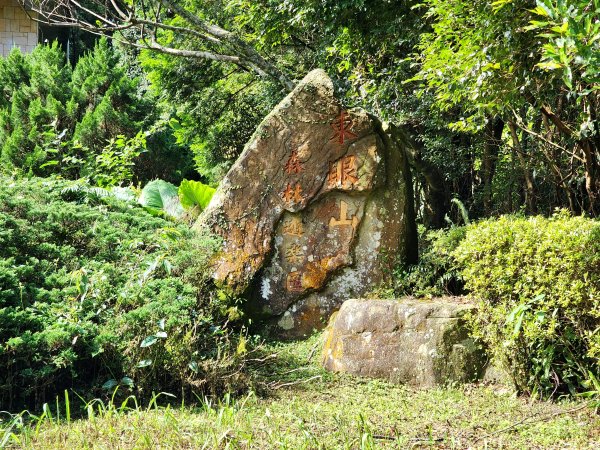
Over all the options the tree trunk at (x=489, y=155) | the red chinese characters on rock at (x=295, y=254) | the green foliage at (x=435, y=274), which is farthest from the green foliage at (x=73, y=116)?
the green foliage at (x=435, y=274)

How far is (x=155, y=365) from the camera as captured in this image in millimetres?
5254

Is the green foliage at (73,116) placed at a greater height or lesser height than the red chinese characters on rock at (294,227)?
greater


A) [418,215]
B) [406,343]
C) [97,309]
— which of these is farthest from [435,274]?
[418,215]

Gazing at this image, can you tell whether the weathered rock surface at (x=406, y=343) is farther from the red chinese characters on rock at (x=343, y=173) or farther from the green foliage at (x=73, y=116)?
the green foliage at (x=73, y=116)

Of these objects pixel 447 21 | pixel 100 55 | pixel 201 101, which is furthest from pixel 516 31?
pixel 100 55

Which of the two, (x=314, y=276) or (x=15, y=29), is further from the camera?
(x=15, y=29)

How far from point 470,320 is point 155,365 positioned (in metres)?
2.30

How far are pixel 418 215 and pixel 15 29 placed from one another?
13.0m

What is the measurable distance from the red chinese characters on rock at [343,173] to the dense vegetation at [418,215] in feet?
3.08

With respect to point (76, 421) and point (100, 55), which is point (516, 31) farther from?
point (100, 55)

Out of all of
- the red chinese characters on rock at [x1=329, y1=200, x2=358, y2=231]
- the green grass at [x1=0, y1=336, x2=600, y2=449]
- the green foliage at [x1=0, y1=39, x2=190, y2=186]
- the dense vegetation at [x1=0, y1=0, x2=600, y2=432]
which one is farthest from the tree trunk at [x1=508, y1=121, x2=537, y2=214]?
the green foliage at [x1=0, y1=39, x2=190, y2=186]

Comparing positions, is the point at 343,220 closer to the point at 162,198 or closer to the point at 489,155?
the point at 489,155

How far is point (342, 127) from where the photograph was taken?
7.23m

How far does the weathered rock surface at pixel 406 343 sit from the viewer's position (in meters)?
5.67
